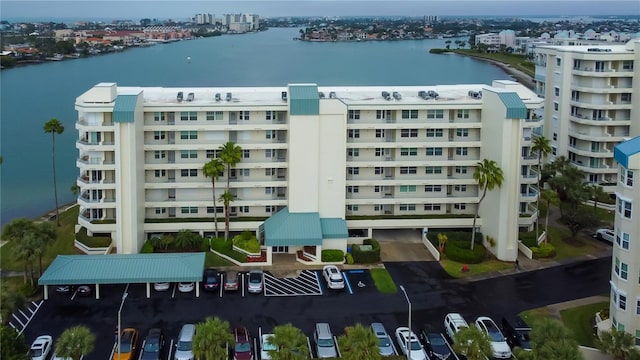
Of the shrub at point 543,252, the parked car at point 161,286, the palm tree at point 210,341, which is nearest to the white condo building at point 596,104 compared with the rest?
the shrub at point 543,252

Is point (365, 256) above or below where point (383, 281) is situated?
above

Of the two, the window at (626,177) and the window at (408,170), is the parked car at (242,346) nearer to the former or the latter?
the window at (626,177)

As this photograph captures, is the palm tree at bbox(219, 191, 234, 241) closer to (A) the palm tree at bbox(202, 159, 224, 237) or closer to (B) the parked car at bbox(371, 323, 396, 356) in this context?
(A) the palm tree at bbox(202, 159, 224, 237)

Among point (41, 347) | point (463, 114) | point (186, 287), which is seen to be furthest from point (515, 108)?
point (41, 347)

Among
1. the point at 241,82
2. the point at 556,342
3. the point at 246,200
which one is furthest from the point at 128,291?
the point at 241,82

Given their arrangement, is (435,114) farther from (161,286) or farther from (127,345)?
(127,345)
